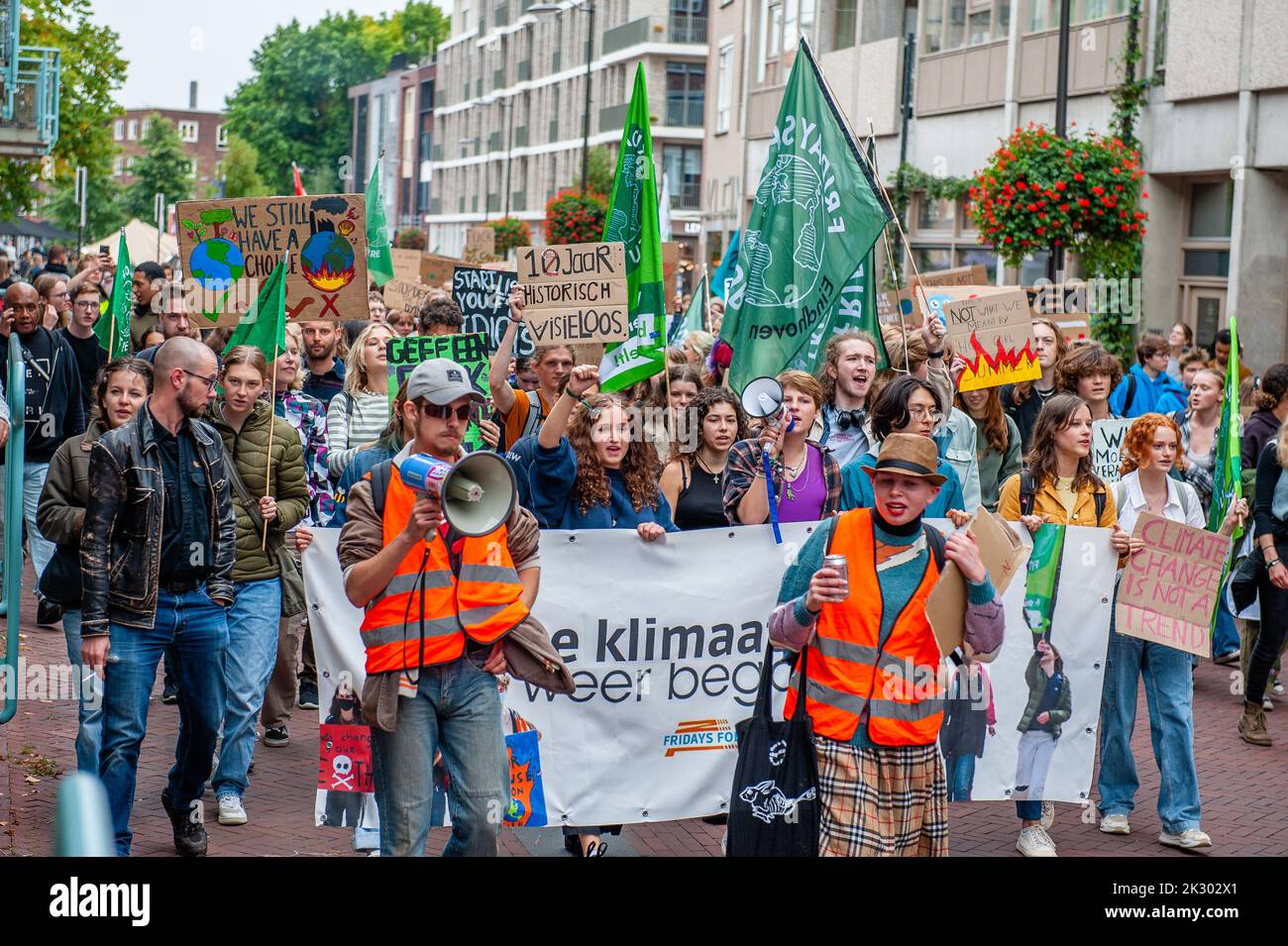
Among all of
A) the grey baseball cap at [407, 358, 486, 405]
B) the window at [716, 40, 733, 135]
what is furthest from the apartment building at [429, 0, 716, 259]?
the grey baseball cap at [407, 358, 486, 405]

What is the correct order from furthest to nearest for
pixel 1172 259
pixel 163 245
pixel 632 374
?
pixel 163 245 < pixel 1172 259 < pixel 632 374

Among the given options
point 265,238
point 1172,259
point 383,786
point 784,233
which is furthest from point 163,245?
point 383,786

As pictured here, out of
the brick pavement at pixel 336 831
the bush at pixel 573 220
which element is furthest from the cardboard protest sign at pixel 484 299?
the bush at pixel 573 220

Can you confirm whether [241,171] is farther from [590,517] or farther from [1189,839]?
[1189,839]

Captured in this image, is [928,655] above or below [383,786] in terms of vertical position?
above

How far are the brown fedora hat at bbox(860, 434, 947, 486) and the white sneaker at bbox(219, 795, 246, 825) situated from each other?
3.47 meters

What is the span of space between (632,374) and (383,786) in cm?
329

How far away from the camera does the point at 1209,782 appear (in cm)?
851

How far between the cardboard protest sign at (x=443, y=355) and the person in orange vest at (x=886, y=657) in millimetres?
2887

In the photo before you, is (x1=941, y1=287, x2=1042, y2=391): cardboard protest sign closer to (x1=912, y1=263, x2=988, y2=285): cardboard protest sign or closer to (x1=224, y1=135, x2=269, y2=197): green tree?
(x1=912, y1=263, x2=988, y2=285): cardboard protest sign

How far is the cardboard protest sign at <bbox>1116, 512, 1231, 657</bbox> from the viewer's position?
24.1ft

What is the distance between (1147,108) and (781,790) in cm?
1966

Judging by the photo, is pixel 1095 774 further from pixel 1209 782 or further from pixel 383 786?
pixel 383 786

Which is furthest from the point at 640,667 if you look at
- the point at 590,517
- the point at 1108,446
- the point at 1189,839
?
the point at 1108,446
